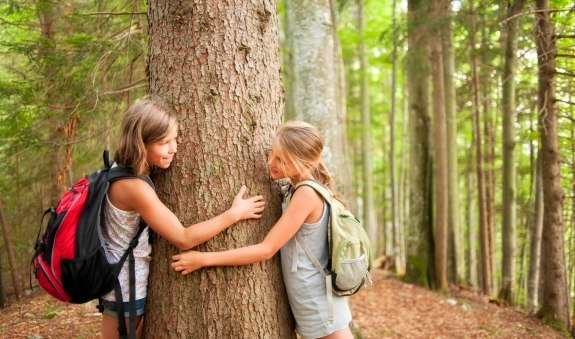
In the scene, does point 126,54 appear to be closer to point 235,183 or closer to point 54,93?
point 54,93

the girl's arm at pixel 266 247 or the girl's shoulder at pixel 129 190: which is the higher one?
the girl's shoulder at pixel 129 190

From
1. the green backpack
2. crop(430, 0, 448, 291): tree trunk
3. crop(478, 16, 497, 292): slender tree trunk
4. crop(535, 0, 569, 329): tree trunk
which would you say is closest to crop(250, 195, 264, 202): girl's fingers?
the green backpack

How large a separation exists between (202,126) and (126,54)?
3585mm

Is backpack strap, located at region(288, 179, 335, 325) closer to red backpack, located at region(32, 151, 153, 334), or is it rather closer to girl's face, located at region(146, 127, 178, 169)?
girl's face, located at region(146, 127, 178, 169)

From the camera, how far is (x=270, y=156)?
2.88 m

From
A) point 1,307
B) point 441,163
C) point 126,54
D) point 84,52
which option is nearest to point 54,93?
point 84,52

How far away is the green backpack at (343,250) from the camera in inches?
108

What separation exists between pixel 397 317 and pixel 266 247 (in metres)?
6.55

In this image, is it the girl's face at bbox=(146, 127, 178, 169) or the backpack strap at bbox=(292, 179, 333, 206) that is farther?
the backpack strap at bbox=(292, 179, 333, 206)

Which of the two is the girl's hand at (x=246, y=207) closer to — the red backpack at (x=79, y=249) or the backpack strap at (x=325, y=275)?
the backpack strap at (x=325, y=275)

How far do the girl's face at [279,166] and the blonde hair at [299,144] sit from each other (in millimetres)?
23

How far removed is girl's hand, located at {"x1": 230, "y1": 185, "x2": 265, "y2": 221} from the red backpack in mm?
561

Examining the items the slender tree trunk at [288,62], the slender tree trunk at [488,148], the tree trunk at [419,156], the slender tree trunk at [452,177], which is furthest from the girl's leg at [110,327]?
the slender tree trunk at [488,148]

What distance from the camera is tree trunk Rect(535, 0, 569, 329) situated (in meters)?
7.14
